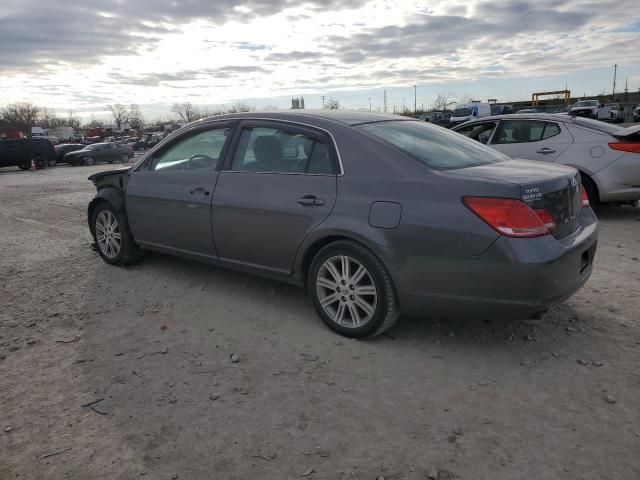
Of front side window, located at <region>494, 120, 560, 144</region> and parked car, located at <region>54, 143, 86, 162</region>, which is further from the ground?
front side window, located at <region>494, 120, 560, 144</region>

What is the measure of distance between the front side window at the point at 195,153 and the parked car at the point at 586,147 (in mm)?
5069

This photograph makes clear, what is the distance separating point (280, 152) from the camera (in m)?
4.12

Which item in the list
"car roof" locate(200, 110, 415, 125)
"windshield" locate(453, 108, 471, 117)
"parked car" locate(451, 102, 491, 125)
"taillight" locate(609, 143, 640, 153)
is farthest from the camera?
"windshield" locate(453, 108, 471, 117)

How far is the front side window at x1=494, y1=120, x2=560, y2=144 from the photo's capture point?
7633mm

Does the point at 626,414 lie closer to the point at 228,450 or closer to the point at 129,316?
the point at 228,450

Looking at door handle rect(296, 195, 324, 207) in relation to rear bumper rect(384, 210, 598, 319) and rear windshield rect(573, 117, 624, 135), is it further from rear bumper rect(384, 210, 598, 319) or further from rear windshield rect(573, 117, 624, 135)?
rear windshield rect(573, 117, 624, 135)

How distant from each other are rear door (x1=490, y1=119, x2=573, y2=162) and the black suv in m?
25.2

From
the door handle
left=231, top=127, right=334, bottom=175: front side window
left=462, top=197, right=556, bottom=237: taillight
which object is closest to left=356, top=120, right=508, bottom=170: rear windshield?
left=231, top=127, right=334, bottom=175: front side window

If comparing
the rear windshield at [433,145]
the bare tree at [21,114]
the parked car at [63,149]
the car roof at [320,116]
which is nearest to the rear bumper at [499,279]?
the rear windshield at [433,145]

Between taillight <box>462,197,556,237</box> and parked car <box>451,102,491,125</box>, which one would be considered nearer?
taillight <box>462,197,556,237</box>

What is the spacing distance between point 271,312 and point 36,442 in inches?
79.0

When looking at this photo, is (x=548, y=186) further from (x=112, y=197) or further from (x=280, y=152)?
(x=112, y=197)

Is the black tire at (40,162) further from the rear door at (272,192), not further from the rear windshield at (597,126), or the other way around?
the rear windshield at (597,126)

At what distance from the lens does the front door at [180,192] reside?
4547 mm
